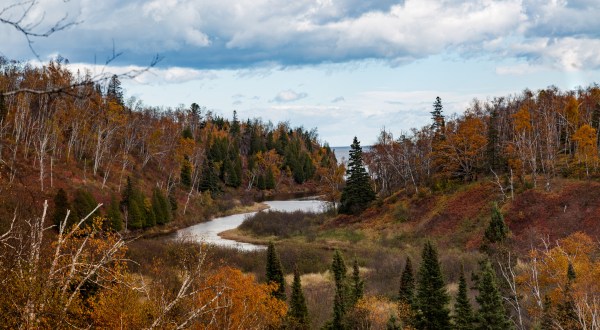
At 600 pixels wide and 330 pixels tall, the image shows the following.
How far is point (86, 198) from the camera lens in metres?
52.4

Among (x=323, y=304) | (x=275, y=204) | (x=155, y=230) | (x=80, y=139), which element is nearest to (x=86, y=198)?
(x=155, y=230)

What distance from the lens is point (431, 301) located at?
26.5m

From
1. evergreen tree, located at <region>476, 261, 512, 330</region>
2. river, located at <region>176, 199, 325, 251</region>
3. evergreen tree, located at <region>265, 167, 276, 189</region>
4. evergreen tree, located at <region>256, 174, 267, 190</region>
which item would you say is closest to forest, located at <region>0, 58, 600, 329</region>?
evergreen tree, located at <region>476, 261, 512, 330</region>

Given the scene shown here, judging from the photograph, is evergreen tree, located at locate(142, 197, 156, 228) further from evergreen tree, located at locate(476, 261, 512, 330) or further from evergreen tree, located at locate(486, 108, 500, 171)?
evergreen tree, located at locate(476, 261, 512, 330)

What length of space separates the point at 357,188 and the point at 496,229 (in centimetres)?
2757

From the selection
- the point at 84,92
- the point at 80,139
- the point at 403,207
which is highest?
the point at 80,139

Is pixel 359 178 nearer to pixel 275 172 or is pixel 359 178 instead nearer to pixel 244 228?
pixel 244 228

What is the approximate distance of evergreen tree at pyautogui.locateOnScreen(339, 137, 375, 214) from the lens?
66.8m

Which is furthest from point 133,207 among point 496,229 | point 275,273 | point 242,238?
point 496,229

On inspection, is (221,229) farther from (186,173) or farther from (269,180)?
(269,180)

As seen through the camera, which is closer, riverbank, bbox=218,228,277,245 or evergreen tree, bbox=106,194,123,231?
evergreen tree, bbox=106,194,123,231

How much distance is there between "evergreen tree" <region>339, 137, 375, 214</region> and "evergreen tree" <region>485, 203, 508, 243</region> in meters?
26.0

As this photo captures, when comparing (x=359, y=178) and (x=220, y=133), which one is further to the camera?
(x=220, y=133)

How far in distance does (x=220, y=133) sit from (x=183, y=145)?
3808cm
